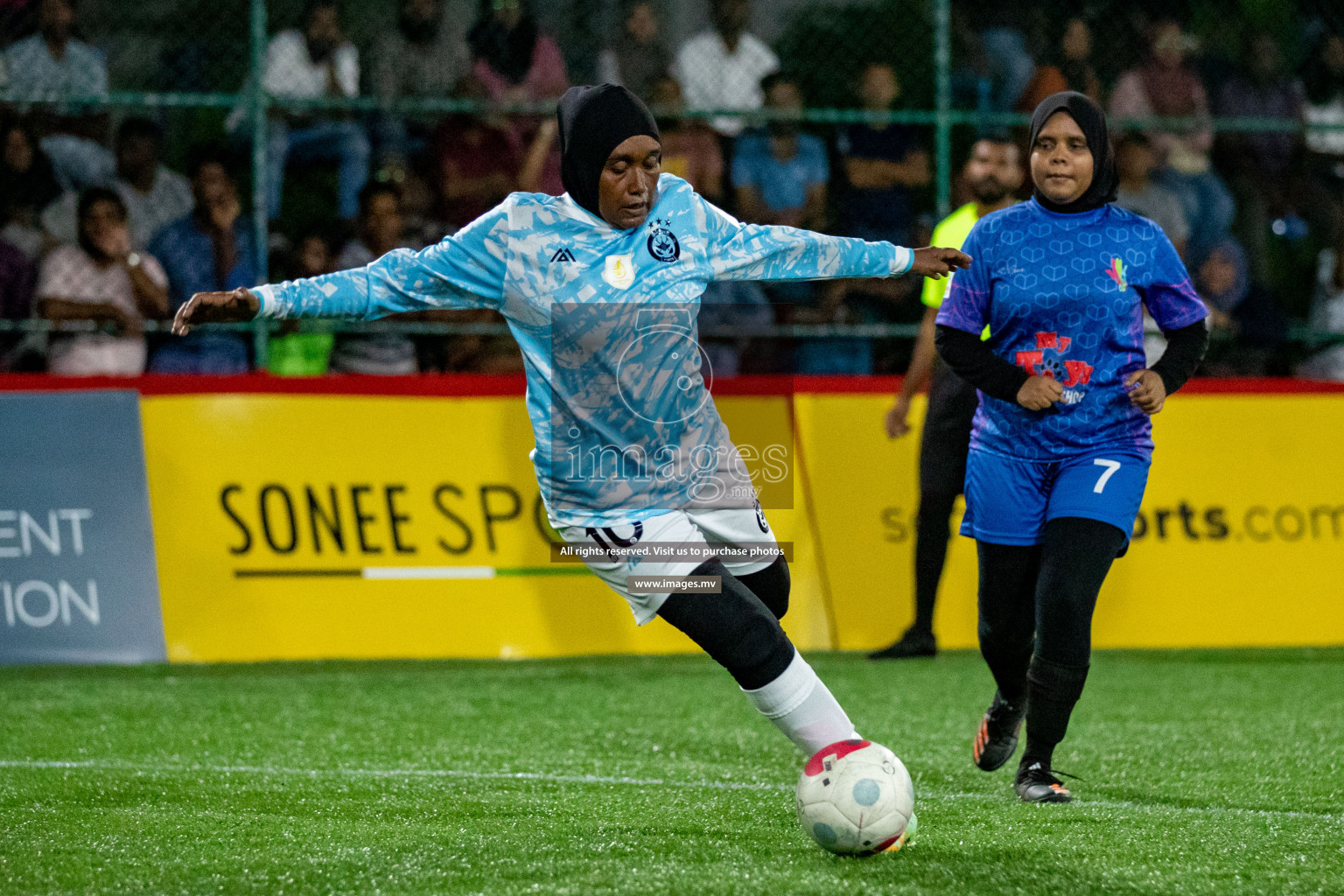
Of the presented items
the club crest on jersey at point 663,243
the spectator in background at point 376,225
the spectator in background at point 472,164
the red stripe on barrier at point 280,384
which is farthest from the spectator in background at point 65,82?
the club crest on jersey at point 663,243

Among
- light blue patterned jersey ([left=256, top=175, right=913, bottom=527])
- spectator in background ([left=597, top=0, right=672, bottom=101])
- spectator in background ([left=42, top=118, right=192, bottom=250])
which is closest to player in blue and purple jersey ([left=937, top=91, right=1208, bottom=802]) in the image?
light blue patterned jersey ([left=256, top=175, right=913, bottom=527])

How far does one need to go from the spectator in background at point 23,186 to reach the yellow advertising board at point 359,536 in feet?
5.72

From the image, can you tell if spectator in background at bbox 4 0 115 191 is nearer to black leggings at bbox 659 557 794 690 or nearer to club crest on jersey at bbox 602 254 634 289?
club crest on jersey at bbox 602 254 634 289

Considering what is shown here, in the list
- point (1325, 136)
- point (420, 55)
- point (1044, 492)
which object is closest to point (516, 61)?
point (420, 55)

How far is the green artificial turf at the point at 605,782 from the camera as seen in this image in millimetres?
4062

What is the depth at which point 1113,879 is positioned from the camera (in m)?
3.99

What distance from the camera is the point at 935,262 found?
4.56 m

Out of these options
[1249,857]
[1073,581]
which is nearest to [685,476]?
[1073,581]

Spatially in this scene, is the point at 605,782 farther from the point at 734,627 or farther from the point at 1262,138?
the point at 1262,138

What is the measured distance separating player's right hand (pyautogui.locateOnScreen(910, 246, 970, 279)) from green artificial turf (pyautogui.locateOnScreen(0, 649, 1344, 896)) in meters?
1.53

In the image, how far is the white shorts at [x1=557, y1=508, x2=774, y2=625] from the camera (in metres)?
4.19

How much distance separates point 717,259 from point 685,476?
22.6 inches

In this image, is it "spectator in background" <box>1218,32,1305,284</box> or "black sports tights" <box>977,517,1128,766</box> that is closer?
"black sports tights" <box>977,517,1128,766</box>

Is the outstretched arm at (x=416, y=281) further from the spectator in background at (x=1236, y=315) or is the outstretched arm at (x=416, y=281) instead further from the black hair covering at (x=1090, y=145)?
the spectator in background at (x=1236, y=315)
